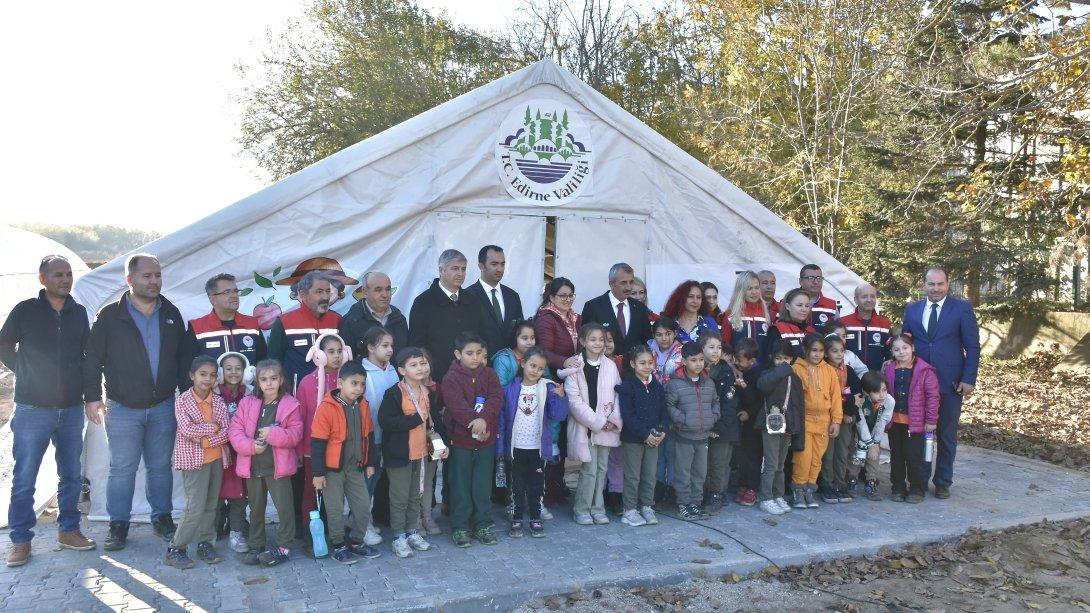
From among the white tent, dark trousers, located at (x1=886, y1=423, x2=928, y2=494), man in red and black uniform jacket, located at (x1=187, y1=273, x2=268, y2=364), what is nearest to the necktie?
the white tent

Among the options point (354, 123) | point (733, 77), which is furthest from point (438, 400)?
point (354, 123)

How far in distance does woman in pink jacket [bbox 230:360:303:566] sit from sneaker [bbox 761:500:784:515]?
3.25 meters

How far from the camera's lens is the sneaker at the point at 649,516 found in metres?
5.41

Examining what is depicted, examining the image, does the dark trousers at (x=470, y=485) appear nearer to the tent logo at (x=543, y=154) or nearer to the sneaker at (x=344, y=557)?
the sneaker at (x=344, y=557)

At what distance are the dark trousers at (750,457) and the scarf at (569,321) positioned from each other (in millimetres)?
1498

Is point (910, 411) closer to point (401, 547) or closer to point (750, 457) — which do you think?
point (750, 457)

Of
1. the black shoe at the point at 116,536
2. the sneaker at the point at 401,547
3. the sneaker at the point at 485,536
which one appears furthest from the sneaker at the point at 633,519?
the black shoe at the point at 116,536

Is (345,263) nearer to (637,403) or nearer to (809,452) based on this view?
(637,403)

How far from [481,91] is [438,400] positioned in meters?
2.61

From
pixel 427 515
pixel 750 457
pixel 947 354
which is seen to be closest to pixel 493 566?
pixel 427 515

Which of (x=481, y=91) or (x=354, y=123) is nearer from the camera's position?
(x=481, y=91)

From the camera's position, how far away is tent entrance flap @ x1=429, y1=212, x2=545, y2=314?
6422mm

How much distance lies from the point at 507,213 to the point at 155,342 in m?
2.87

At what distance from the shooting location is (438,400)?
513cm
